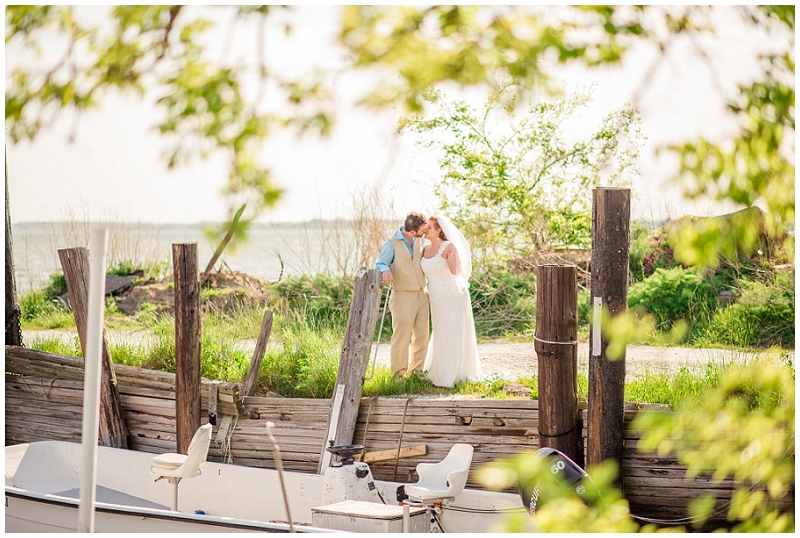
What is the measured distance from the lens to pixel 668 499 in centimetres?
474

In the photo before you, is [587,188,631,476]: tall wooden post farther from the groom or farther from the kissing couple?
the groom

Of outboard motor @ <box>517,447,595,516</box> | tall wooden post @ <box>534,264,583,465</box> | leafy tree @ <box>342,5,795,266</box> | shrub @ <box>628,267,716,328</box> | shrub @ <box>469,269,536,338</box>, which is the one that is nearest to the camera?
leafy tree @ <box>342,5,795,266</box>

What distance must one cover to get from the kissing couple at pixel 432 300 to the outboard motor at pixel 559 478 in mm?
1778

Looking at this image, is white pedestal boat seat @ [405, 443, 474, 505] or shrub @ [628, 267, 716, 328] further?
shrub @ [628, 267, 716, 328]

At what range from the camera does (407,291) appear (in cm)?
606

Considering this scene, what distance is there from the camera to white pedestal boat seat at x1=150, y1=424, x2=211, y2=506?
4754 mm

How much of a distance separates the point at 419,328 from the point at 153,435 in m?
2.08

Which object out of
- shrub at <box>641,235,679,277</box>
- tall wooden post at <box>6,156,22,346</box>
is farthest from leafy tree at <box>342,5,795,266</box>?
shrub at <box>641,235,679,277</box>

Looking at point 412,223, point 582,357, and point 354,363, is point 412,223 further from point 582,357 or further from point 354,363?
Result: point 582,357

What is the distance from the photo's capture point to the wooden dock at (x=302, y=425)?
15.5 ft

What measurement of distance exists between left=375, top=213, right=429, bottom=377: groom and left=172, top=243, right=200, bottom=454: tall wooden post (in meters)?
1.34

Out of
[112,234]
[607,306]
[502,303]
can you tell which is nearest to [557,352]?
[607,306]

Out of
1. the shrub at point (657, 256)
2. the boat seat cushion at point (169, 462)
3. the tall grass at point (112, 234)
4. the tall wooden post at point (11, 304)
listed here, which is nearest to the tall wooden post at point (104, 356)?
the boat seat cushion at point (169, 462)

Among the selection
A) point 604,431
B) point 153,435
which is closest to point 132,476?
point 153,435
